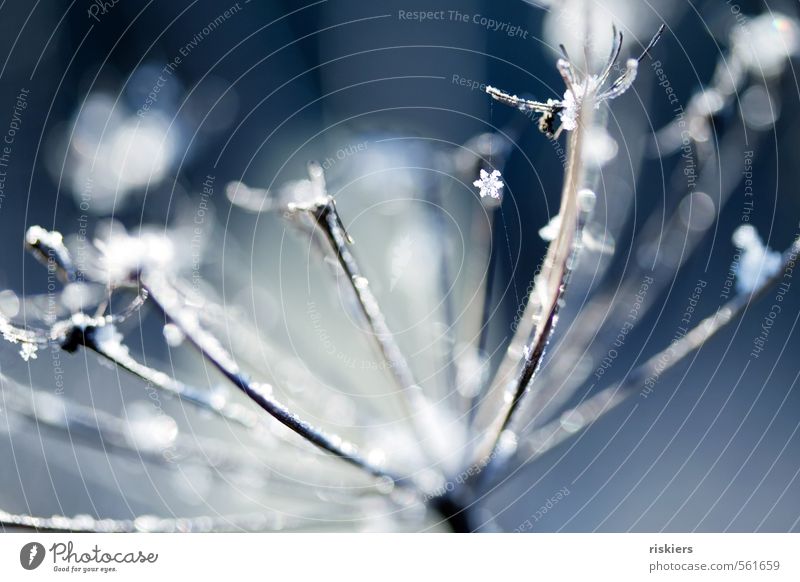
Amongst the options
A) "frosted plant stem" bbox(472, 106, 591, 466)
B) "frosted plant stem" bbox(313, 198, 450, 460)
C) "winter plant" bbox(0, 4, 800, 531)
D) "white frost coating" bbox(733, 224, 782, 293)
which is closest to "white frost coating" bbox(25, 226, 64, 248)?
"winter plant" bbox(0, 4, 800, 531)

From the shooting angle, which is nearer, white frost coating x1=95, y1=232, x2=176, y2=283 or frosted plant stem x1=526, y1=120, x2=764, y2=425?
white frost coating x1=95, y1=232, x2=176, y2=283

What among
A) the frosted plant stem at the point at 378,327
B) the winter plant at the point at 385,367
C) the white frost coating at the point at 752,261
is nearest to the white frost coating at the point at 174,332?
the winter plant at the point at 385,367

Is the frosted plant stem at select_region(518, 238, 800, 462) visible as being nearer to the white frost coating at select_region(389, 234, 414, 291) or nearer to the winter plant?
the winter plant

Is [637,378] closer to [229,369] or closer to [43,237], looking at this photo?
[229,369]

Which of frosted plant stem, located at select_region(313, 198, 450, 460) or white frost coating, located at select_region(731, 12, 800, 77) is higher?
white frost coating, located at select_region(731, 12, 800, 77)

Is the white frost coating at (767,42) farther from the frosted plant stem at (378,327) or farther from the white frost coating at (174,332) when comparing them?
the white frost coating at (174,332)
